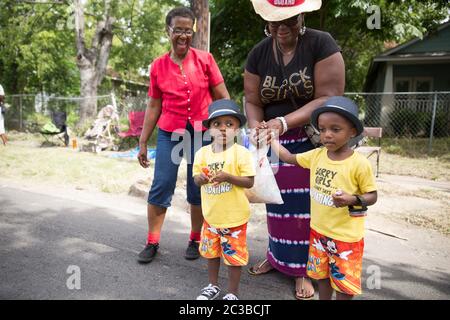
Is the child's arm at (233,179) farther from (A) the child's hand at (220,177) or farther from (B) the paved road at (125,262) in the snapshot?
(B) the paved road at (125,262)

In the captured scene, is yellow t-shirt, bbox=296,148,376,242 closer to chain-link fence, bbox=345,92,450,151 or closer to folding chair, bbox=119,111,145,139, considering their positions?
folding chair, bbox=119,111,145,139

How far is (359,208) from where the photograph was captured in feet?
6.36

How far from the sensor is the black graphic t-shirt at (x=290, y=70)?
2.42 meters

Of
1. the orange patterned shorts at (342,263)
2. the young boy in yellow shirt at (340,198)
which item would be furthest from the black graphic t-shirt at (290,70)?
the orange patterned shorts at (342,263)

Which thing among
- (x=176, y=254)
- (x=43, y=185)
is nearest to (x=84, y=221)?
(x=176, y=254)

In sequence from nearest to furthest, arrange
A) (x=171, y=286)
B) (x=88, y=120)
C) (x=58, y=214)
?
1. (x=171, y=286)
2. (x=58, y=214)
3. (x=88, y=120)

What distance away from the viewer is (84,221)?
13.7 feet

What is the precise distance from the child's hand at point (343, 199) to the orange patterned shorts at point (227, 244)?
0.70 m

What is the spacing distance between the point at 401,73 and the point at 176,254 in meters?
16.9

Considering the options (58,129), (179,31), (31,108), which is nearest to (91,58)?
(31,108)

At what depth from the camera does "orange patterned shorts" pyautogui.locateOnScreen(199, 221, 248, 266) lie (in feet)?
7.64

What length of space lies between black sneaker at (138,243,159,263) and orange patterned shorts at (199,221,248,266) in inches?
32.7

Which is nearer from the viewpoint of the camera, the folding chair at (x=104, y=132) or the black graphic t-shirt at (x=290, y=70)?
the black graphic t-shirt at (x=290, y=70)
